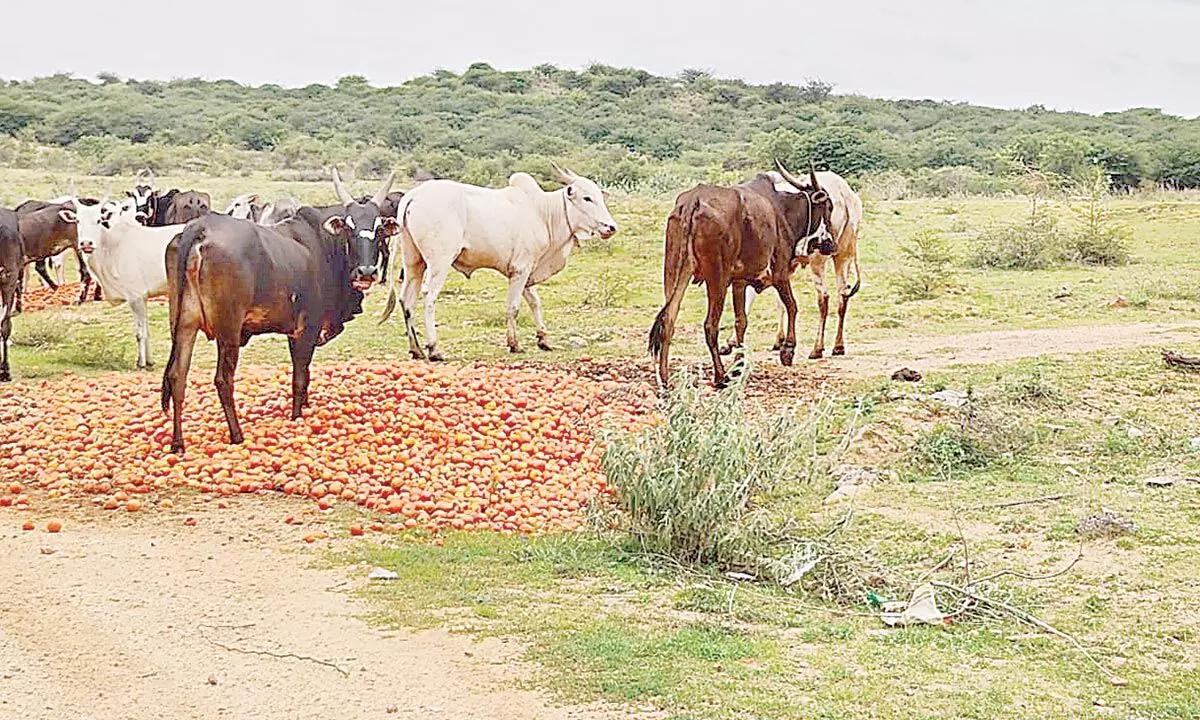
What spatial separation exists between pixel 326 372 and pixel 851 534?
4.96 m

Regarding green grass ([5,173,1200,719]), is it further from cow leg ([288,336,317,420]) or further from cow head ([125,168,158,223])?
cow head ([125,168,158,223])

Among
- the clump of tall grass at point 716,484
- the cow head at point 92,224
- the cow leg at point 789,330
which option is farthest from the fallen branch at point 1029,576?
the cow head at point 92,224

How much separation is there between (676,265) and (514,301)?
2.48 meters

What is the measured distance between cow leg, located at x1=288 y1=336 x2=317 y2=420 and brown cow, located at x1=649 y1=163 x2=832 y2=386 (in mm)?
2868

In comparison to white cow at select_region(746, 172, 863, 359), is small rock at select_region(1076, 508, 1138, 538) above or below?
below

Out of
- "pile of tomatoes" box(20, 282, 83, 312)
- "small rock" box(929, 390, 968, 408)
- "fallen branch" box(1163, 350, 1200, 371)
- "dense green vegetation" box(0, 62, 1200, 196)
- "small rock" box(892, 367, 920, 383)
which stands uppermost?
"dense green vegetation" box(0, 62, 1200, 196)

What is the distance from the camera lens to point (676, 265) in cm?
1106

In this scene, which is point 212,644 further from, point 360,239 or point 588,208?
point 588,208

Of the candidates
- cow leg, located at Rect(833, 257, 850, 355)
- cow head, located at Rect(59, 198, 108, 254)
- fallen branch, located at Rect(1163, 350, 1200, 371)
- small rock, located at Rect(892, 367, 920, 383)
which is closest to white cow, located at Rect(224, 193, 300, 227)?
cow head, located at Rect(59, 198, 108, 254)

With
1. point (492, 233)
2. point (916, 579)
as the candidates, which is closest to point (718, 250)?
point (492, 233)

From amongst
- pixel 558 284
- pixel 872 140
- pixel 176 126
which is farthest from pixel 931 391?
pixel 176 126

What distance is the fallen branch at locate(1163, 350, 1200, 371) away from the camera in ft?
36.0

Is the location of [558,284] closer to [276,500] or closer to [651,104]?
[276,500]

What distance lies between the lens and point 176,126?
51281 mm
